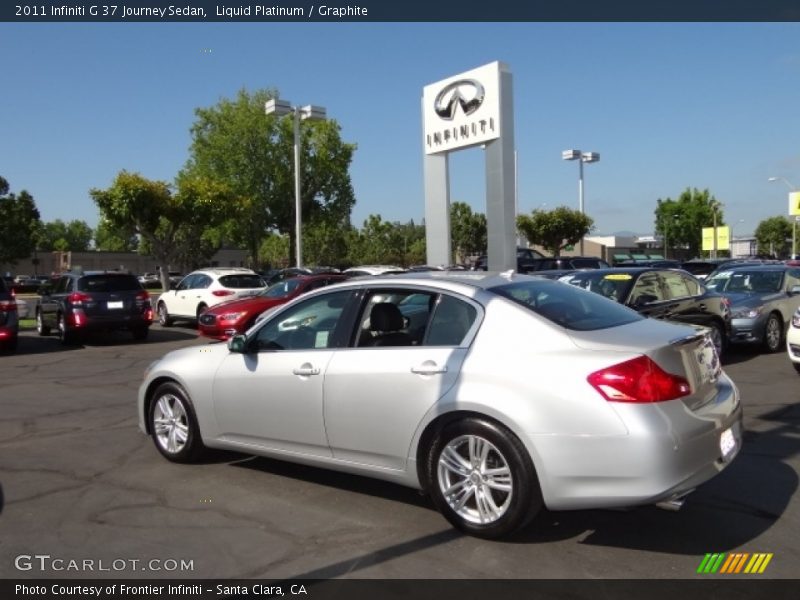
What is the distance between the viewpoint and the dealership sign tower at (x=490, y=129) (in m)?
17.4

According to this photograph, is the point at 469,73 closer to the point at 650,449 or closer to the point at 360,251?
the point at 650,449

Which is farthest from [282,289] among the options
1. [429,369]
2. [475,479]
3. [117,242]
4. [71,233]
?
[71,233]

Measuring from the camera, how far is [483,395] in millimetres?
3996

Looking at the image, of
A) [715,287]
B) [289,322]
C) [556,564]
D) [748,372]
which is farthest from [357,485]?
Answer: [715,287]

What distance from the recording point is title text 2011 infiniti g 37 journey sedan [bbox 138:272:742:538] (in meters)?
3.74

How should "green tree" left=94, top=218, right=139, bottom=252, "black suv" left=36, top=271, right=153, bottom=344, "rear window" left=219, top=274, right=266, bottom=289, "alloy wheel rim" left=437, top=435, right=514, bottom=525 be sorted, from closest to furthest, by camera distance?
"alloy wheel rim" left=437, top=435, right=514, bottom=525 < "black suv" left=36, top=271, right=153, bottom=344 < "rear window" left=219, top=274, right=266, bottom=289 < "green tree" left=94, top=218, right=139, bottom=252

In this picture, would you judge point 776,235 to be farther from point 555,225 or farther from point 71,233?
point 71,233

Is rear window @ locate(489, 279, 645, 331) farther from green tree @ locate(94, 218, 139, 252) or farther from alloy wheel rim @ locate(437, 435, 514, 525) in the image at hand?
green tree @ locate(94, 218, 139, 252)

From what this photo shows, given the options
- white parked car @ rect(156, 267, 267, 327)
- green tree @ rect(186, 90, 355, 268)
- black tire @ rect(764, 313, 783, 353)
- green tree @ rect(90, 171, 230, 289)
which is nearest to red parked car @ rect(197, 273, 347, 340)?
white parked car @ rect(156, 267, 267, 327)

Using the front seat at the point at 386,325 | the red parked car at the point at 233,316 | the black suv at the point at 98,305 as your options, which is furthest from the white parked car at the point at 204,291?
the front seat at the point at 386,325

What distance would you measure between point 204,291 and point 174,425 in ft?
42.5

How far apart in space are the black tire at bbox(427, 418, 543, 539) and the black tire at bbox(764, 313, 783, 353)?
920 cm

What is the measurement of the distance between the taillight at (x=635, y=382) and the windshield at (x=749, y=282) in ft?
32.1
